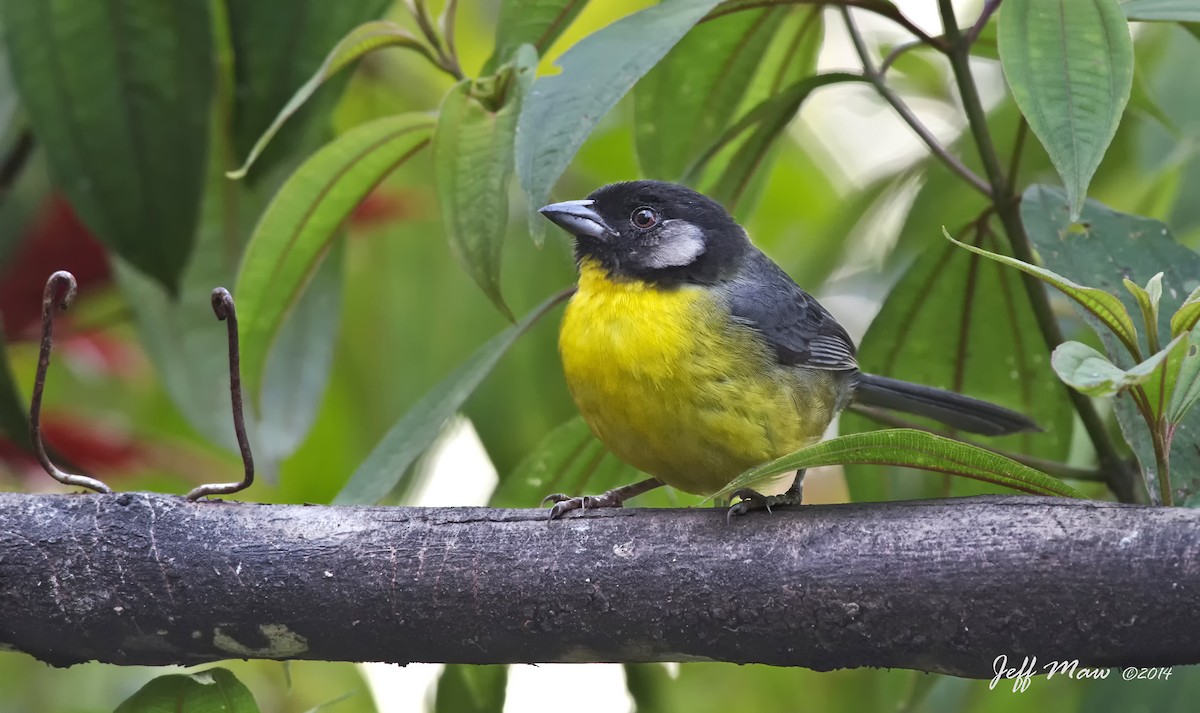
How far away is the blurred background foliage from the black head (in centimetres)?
12

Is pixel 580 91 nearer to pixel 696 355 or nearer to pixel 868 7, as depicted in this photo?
pixel 868 7

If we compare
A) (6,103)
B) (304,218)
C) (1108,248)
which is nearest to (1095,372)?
(1108,248)

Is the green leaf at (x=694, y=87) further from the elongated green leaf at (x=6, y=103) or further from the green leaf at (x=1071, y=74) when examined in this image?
the elongated green leaf at (x=6, y=103)

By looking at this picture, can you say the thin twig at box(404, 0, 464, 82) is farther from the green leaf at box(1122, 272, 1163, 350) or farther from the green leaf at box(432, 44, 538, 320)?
the green leaf at box(1122, 272, 1163, 350)

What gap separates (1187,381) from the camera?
167 centimetres

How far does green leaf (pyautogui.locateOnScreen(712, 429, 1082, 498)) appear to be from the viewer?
1713 millimetres

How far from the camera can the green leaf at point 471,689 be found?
2465mm

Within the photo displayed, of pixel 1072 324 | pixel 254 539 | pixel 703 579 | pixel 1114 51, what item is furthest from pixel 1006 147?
pixel 254 539

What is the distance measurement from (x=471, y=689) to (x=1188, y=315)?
1469 mm

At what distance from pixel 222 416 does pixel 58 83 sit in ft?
2.46

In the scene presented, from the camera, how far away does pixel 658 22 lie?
6.75 feet

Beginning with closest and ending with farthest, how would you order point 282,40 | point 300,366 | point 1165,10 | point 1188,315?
point 1188,315 < point 1165,10 < point 282,40 < point 300,366

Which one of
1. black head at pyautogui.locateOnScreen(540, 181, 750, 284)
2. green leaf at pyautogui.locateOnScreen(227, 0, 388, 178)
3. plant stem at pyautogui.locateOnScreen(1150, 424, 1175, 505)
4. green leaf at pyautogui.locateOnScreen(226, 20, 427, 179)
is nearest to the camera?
plant stem at pyautogui.locateOnScreen(1150, 424, 1175, 505)

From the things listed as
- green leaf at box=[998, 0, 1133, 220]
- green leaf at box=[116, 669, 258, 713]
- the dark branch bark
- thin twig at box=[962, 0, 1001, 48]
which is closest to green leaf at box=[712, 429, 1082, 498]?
the dark branch bark
